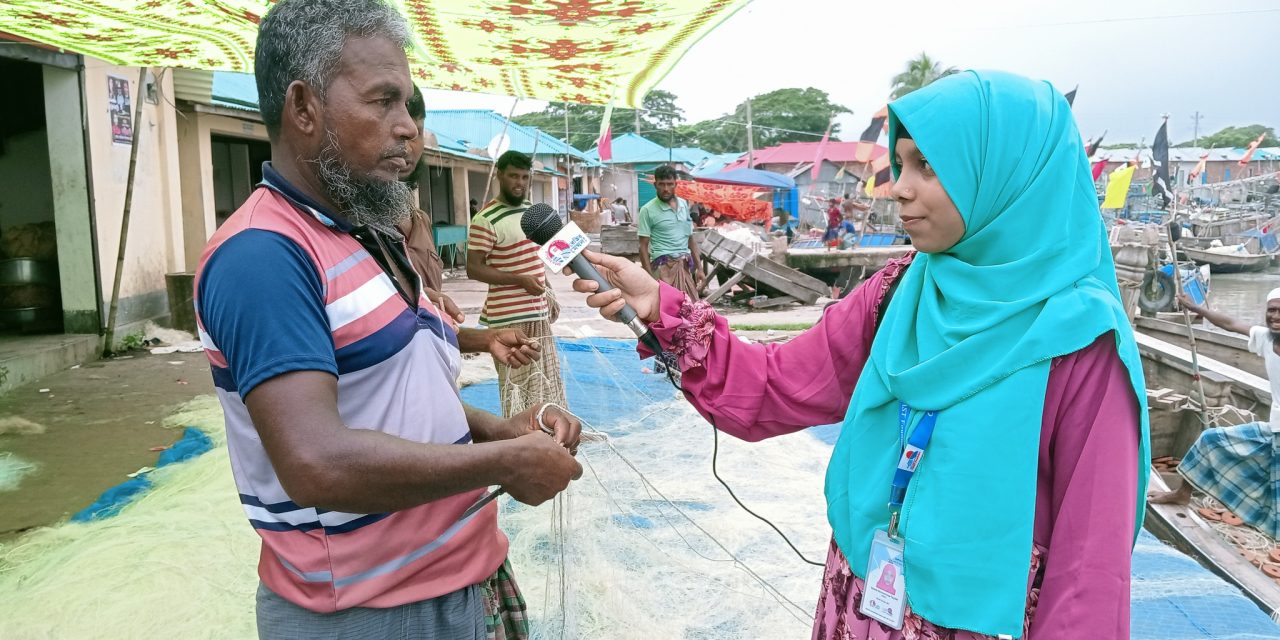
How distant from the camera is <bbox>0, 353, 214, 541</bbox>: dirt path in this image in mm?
4129

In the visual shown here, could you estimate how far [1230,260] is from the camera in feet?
74.7

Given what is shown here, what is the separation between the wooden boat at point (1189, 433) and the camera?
13.7ft

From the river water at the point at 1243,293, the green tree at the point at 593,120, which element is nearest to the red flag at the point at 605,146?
the river water at the point at 1243,293

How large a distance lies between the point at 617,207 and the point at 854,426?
77.2ft

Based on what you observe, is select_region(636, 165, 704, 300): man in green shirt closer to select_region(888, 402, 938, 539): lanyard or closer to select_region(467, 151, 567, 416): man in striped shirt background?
select_region(467, 151, 567, 416): man in striped shirt background

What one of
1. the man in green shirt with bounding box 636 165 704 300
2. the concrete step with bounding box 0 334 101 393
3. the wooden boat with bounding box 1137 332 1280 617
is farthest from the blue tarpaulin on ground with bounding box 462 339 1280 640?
the concrete step with bounding box 0 334 101 393

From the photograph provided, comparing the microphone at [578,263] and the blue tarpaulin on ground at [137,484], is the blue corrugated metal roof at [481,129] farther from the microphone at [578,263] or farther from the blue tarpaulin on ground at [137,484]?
the microphone at [578,263]

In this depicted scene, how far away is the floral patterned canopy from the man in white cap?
3561 mm

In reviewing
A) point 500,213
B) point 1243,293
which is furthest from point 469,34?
point 1243,293

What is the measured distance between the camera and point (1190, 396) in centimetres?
607

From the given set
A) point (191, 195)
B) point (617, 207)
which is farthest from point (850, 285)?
point (617, 207)

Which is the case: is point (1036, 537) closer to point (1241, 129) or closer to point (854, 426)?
point (854, 426)

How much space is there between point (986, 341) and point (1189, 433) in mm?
5847

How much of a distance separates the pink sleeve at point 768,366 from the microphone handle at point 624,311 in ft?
0.11
